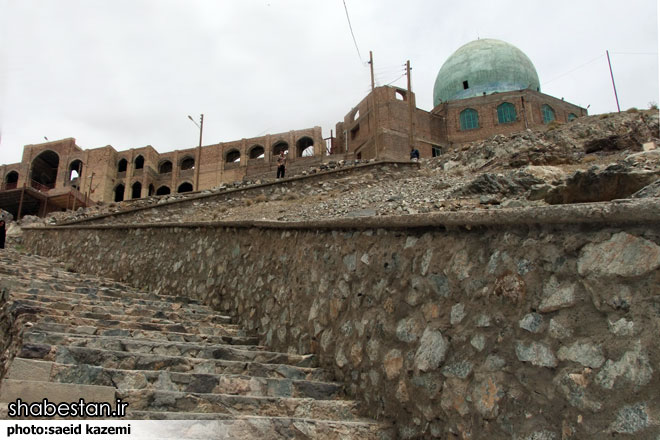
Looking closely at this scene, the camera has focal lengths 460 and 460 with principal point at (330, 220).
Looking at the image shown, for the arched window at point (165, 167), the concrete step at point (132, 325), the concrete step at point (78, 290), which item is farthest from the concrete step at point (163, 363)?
the arched window at point (165, 167)

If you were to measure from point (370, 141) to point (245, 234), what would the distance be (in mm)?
24375

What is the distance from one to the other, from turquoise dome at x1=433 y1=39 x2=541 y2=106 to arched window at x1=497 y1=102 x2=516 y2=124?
1.94 metres

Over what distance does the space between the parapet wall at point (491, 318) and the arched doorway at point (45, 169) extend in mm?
42668

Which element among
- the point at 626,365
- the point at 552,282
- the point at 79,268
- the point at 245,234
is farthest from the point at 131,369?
the point at 79,268

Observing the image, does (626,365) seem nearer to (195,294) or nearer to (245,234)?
(245,234)

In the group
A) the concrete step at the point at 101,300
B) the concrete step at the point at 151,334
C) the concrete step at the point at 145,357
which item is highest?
the concrete step at the point at 101,300

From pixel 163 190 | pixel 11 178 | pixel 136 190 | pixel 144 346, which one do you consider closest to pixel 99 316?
pixel 144 346

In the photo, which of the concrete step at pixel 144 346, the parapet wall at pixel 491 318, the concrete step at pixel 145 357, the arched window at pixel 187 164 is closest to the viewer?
the parapet wall at pixel 491 318

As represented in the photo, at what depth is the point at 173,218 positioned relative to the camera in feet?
54.1

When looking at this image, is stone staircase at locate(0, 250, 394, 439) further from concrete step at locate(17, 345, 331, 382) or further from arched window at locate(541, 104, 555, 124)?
arched window at locate(541, 104, 555, 124)

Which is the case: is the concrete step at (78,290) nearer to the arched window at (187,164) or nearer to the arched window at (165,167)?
the arched window at (187,164)

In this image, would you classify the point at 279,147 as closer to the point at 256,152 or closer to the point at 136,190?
the point at 256,152

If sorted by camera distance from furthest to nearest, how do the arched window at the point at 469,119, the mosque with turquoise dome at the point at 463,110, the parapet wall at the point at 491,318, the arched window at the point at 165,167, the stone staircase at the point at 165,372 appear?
the arched window at the point at 165,167
the arched window at the point at 469,119
the mosque with turquoise dome at the point at 463,110
the stone staircase at the point at 165,372
the parapet wall at the point at 491,318

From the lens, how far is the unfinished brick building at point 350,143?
96.3ft
